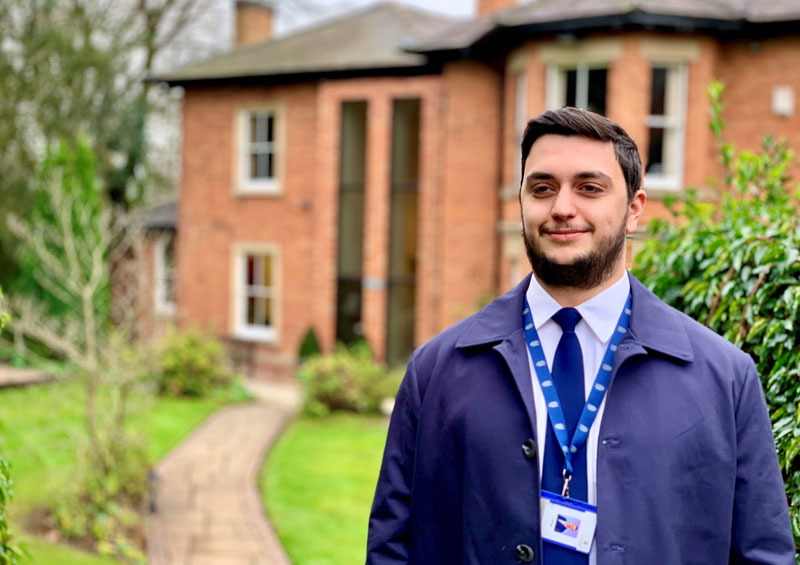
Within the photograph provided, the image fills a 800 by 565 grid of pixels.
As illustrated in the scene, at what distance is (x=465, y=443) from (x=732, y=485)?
27.2 inches

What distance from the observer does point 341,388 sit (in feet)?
43.5

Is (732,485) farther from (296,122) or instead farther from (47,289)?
(47,289)

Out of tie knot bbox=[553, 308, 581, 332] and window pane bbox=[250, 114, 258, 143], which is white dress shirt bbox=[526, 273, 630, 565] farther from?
window pane bbox=[250, 114, 258, 143]

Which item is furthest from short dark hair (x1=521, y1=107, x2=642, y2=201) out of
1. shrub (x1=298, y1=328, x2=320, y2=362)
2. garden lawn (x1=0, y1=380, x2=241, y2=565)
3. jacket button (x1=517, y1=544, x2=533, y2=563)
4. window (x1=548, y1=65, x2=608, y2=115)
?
shrub (x1=298, y1=328, x2=320, y2=362)

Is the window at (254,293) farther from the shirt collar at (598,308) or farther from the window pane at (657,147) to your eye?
the shirt collar at (598,308)

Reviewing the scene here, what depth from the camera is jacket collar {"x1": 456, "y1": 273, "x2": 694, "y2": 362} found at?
2230 millimetres

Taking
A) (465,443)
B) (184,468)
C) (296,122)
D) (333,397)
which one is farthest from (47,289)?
(465,443)

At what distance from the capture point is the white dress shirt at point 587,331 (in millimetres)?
2207

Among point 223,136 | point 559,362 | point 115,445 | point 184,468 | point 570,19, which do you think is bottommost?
point 184,468

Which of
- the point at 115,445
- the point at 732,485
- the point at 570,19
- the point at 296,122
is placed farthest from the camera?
the point at 296,122

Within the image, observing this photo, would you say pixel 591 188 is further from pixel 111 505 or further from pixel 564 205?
pixel 111 505

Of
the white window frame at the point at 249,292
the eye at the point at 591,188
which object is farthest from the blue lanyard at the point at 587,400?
the white window frame at the point at 249,292

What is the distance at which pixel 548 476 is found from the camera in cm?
220

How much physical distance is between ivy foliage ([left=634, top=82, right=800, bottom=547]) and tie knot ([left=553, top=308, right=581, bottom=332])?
904 mm
